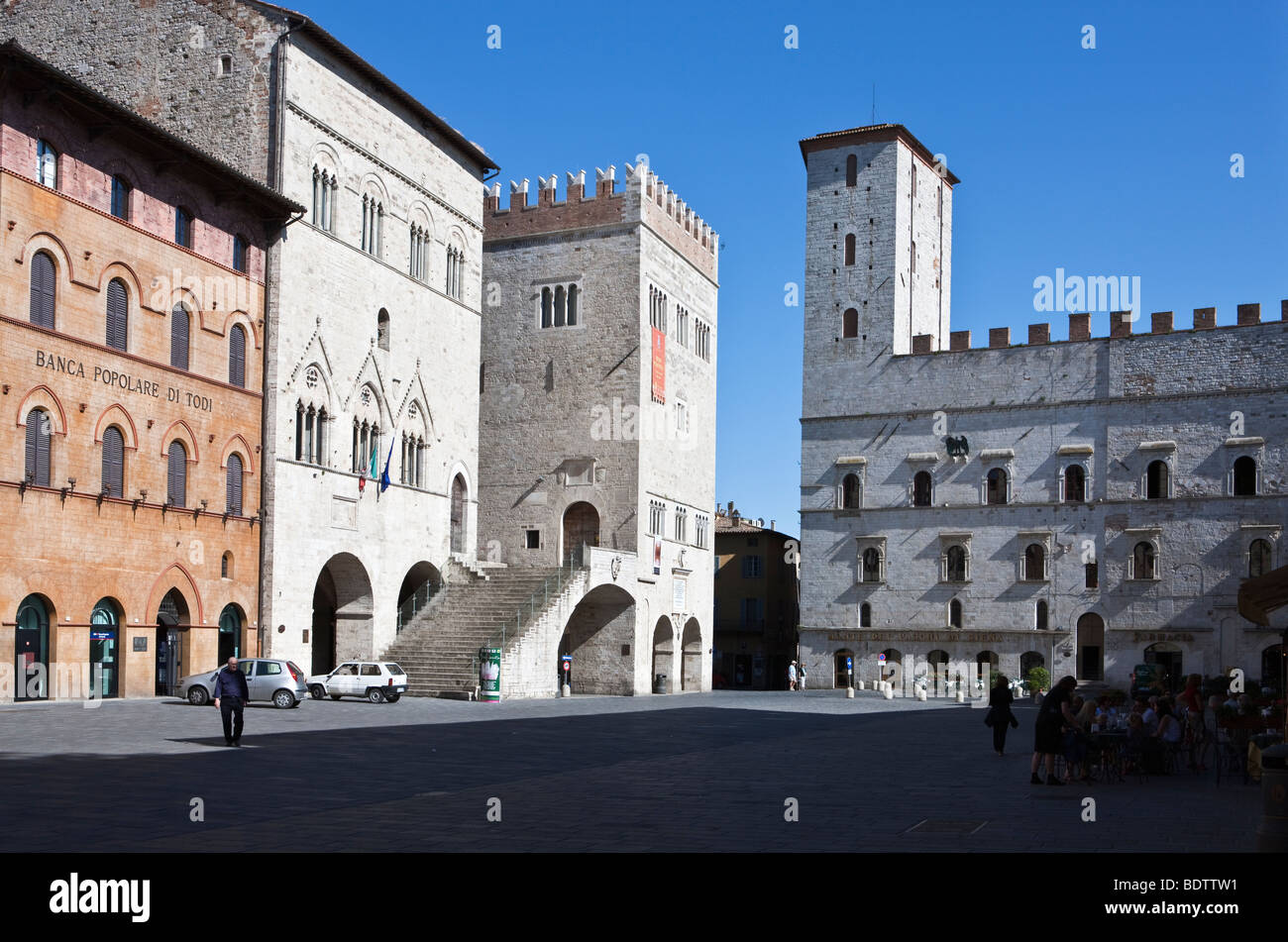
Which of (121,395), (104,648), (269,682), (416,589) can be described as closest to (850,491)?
(416,589)

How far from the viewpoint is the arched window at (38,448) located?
2742cm

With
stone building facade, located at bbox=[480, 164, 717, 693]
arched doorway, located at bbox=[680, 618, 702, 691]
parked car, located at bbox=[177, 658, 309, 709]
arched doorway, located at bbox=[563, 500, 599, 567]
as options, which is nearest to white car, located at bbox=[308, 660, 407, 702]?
parked car, located at bbox=[177, 658, 309, 709]

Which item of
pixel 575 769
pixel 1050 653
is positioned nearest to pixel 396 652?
pixel 575 769

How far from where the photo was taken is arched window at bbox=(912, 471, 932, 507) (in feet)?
182

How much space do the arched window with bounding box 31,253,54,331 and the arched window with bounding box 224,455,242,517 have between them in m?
6.50

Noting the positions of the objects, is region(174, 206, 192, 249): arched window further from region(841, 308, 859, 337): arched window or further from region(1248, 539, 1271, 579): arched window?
region(1248, 539, 1271, 579): arched window

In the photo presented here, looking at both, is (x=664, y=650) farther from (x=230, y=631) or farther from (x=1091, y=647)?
(x=230, y=631)

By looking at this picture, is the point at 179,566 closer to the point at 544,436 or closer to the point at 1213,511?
the point at 544,436

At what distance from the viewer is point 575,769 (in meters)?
17.2

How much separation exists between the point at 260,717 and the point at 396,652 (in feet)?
40.9

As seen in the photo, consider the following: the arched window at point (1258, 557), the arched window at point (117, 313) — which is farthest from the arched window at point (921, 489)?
the arched window at point (117, 313)

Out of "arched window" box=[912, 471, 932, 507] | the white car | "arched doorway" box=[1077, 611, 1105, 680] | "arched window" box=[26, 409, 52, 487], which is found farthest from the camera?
"arched window" box=[912, 471, 932, 507]

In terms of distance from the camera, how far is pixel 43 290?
91.7 feet

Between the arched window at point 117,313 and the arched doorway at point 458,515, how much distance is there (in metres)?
14.7
